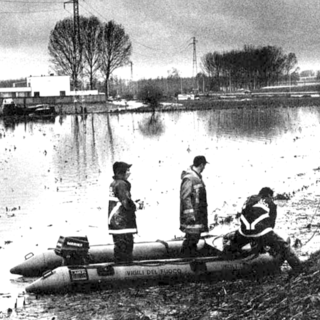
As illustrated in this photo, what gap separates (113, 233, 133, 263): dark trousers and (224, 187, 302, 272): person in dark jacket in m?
1.92

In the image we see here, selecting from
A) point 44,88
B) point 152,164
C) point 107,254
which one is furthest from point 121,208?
point 44,88

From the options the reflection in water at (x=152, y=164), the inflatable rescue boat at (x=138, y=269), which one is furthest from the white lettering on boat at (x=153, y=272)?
the reflection in water at (x=152, y=164)

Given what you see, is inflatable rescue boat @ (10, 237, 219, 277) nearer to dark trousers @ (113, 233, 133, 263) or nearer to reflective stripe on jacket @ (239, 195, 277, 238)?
dark trousers @ (113, 233, 133, 263)

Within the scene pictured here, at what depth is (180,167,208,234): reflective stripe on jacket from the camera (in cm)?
1073

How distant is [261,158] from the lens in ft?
95.5

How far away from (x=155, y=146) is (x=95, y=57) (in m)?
71.2

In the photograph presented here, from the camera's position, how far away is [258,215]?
10.3 meters

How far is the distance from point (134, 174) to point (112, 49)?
84.9 meters

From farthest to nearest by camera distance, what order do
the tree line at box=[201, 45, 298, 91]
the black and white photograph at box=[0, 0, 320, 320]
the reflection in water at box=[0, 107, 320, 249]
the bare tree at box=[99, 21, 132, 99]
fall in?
the tree line at box=[201, 45, 298, 91] → the bare tree at box=[99, 21, 132, 99] → the reflection in water at box=[0, 107, 320, 249] → the black and white photograph at box=[0, 0, 320, 320]

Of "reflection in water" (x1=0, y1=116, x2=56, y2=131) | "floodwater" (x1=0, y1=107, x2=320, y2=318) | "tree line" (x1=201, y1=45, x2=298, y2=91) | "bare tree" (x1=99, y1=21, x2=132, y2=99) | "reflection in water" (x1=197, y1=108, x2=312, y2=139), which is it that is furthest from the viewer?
"tree line" (x1=201, y1=45, x2=298, y2=91)

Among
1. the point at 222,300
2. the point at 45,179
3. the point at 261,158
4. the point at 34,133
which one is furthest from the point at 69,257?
the point at 34,133

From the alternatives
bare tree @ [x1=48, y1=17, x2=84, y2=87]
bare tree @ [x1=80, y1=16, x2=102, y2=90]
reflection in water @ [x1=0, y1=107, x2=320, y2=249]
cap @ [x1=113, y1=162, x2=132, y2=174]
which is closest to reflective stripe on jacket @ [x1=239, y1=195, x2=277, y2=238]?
cap @ [x1=113, y1=162, x2=132, y2=174]

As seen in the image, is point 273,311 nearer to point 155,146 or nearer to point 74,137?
point 155,146

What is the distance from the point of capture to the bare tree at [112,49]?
107 meters
